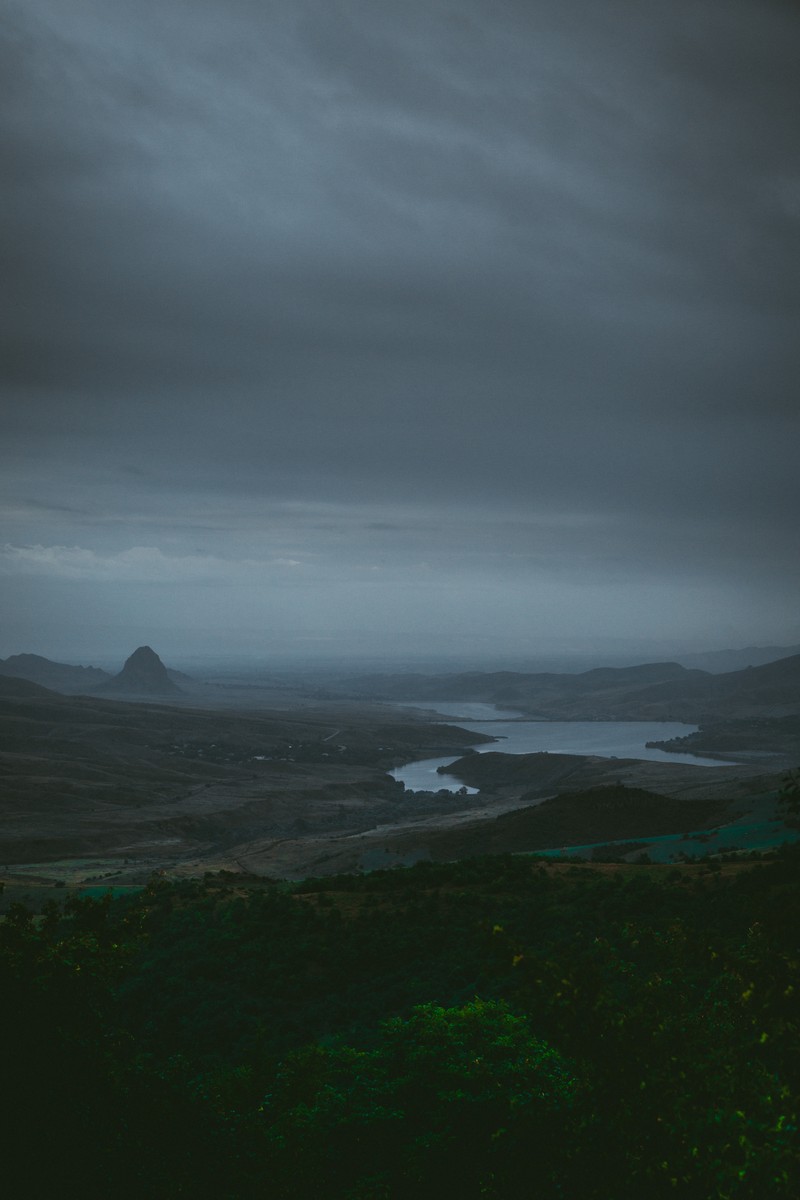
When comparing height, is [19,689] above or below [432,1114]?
below

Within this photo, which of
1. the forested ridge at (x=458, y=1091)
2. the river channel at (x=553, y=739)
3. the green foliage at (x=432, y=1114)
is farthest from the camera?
Result: the river channel at (x=553, y=739)

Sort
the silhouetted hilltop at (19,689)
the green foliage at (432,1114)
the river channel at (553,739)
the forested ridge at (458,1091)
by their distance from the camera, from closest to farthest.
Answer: the forested ridge at (458,1091) < the green foliage at (432,1114) < the river channel at (553,739) < the silhouetted hilltop at (19,689)

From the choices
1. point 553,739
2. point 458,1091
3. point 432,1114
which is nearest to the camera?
point 458,1091

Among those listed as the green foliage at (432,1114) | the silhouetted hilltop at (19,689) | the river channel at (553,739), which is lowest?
the river channel at (553,739)

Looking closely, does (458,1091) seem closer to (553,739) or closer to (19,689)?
(553,739)

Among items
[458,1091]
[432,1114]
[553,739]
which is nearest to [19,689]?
[553,739]

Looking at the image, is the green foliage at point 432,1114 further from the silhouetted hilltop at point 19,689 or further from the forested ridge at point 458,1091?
the silhouetted hilltop at point 19,689

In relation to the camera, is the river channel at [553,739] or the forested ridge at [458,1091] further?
the river channel at [553,739]

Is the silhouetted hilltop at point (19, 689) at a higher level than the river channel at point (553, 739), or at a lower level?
higher

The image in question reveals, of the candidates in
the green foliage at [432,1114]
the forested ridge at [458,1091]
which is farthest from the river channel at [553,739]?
the forested ridge at [458,1091]

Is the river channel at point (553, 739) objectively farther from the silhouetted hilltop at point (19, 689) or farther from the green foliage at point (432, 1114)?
the silhouetted hilltop at point (19, 689)
